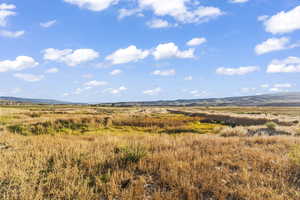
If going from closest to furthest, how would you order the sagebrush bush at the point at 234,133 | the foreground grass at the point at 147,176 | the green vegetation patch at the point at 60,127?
the foreground grass at the point at 147,176, the sagebrush bush at the point at 234,133, the green vegetation patch at the point at 60,127

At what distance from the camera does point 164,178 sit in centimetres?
498

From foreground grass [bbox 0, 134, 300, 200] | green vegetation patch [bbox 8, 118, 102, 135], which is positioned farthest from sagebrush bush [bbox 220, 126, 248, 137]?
green vegetation patch [bbox 8, 118, 102, 135]

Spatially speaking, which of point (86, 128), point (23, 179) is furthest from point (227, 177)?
point (86, 128)

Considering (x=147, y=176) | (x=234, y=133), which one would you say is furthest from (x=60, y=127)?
(x=147, y=176)

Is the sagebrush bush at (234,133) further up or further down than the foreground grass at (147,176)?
further down

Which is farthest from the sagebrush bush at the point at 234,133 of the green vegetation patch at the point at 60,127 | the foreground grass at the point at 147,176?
the green vegetation patch at the point at 60,127

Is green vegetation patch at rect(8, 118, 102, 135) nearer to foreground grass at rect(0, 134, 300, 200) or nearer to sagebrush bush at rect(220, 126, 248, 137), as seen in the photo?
sagebrush bush at rect(220, 126, 248, 137)

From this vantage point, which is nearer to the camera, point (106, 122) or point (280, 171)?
point (280, 171)

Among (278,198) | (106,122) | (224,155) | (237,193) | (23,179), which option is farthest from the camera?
(106,122)

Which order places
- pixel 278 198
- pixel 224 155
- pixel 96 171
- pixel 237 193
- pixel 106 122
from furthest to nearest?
pixel 106 122 → pixel 224 155 → pixel 96 171 → pixel 237 193 → pixel 278 198

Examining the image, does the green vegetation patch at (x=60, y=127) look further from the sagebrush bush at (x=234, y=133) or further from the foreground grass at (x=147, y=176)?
the foreground grass at (x=147, y=176)

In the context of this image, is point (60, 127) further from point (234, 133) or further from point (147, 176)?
point (147, 176)

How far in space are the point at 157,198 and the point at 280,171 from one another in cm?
379

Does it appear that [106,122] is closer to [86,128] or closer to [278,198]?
[86,128]
